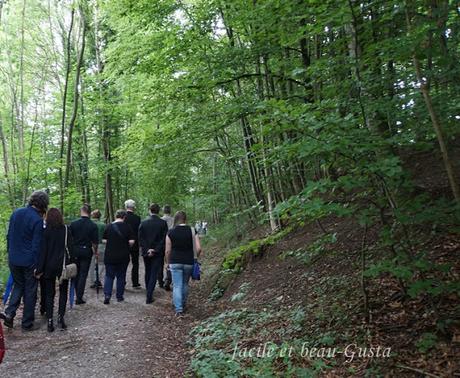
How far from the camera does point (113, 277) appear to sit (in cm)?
811

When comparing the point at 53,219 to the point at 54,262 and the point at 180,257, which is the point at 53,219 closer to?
the point at 54,262

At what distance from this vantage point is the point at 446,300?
4.27m

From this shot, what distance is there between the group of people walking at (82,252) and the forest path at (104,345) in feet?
1.18

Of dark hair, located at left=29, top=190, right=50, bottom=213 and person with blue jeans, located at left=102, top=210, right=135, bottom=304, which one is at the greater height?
dark hair, located at left=29, top=190, right=50, bottom=213

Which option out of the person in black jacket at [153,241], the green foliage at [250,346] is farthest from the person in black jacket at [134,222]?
the green foliage at [250,346]

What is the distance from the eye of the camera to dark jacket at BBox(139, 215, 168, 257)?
27.8 feet

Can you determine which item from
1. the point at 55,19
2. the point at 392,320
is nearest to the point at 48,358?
the point at 392,320

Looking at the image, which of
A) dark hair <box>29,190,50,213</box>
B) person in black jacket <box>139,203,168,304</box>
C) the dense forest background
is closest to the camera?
the dense forest background

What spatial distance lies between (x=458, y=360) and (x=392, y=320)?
3.07 feet

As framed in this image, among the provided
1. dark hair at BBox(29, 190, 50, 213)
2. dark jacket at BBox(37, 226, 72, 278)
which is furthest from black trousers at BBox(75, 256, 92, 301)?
dark hair at BBox(29, 190, 50, 213)

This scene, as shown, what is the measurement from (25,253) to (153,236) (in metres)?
2.89

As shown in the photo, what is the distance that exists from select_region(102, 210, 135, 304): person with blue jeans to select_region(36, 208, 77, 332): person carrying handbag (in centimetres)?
168

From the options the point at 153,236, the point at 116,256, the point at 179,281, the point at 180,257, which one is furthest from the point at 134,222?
the point at 179,281

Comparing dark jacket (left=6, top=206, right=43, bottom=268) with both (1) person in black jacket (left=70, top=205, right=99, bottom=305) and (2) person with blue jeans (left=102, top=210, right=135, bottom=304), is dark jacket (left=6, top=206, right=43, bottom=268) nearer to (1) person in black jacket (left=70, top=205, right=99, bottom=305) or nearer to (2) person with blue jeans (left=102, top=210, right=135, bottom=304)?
(1) person in black jacket (left=70, top=205, right=99, bottom=305)
